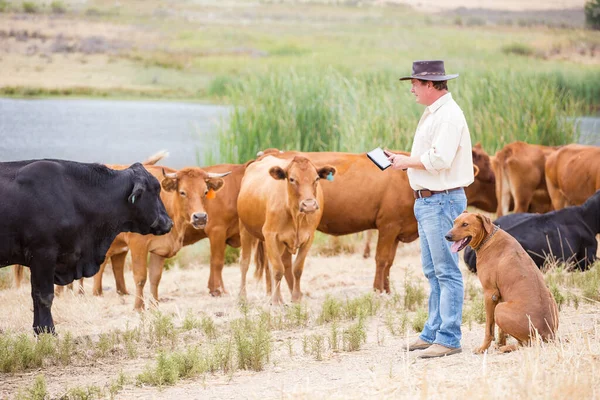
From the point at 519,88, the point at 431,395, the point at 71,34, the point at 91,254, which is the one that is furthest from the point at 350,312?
the point at 71,34

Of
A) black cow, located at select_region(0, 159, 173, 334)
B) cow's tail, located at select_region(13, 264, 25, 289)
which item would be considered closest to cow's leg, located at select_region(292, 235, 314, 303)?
black cow, located at select_region(0, 159, 173, 334)

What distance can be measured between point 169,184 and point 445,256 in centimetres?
428

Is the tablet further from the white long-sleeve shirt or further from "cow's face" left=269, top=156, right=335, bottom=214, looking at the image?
"cow's face" left=269, top=156, right=335, bottom=214

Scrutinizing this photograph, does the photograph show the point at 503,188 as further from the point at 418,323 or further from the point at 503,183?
the point at 418,323

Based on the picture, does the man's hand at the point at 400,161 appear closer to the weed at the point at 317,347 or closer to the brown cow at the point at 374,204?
the weed at the point at 317,347

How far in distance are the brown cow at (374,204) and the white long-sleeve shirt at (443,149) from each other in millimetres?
4310

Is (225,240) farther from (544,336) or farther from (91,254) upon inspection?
(544,336)

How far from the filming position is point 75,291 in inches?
439

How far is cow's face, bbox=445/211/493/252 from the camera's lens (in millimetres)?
6625

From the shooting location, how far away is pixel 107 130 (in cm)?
1962

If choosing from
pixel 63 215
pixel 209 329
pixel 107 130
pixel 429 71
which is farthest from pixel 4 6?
pixel 429 71

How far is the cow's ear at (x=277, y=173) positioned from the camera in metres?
9.58

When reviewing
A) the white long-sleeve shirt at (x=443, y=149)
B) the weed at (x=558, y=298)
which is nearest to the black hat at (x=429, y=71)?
the white long-sleeve shirt at (x=443, y=149)

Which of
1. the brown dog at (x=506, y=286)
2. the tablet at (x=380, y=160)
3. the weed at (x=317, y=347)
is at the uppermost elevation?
the tablet at (x=380, y=160)
